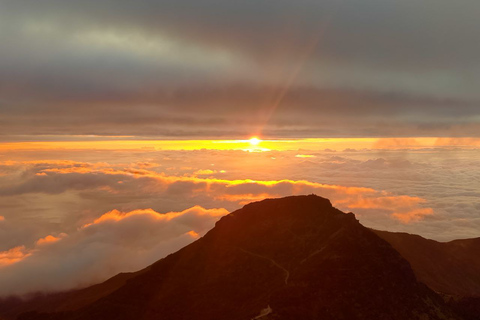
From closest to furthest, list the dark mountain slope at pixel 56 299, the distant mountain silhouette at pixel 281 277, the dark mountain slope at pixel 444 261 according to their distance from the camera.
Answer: the distant mountain silhouette at pixel 281 277
the dark mountain slope at pixel 56 299
the dark mountain slope at pixel 444 261

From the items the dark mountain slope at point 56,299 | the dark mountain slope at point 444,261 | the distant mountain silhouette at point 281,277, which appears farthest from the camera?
the dark mountain slope at point 444,261

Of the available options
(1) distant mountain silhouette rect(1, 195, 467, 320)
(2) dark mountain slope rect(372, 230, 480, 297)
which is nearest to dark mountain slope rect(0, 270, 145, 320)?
(1) distant mountain silhouette rect(1, 195, 467, 320)

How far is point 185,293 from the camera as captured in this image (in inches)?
3199

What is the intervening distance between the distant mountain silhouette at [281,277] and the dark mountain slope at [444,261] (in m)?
63.9

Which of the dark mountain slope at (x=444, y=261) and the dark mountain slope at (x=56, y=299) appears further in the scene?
the dark mountain slope at (x=444, y=261)

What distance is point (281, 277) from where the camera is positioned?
75188 millimetres

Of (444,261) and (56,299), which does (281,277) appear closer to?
(444,261)

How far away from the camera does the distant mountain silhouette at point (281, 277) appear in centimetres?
6375

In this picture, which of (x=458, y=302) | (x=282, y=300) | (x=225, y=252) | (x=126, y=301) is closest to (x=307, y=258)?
(x=282, y=300)

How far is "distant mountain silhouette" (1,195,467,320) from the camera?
6375 cm

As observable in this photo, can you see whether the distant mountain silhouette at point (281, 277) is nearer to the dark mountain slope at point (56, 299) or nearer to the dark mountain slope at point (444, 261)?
the dark mountain slope at point (56, 299)

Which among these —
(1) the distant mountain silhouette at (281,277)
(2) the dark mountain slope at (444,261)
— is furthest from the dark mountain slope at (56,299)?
(2) the dark mountain slope at (444,261)

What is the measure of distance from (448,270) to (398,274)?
292 ft

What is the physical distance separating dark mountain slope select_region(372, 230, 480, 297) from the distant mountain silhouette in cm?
6395
